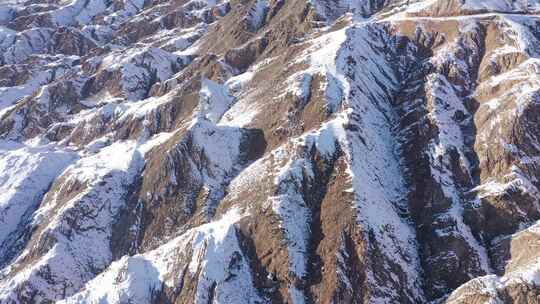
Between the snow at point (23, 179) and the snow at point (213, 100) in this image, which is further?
the snow at point (213, 100)

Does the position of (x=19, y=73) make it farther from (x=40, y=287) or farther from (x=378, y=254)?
(x=378, y=254)

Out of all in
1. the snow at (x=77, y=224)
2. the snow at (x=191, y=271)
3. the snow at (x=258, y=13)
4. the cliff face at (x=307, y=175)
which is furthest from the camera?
the snow at (x=258, y=13)

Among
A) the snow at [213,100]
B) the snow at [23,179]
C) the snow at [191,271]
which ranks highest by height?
the snow at [213,100]

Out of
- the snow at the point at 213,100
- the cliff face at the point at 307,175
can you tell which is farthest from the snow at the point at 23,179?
the snow at the point at 213,100

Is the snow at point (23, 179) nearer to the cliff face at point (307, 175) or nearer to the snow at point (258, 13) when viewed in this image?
the cliff face at point (307, 175)

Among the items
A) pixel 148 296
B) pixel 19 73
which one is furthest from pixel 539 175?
pixel 19 73

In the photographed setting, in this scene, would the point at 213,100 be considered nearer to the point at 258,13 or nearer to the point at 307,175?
the point at 307,175

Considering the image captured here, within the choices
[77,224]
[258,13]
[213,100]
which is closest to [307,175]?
[213,100]

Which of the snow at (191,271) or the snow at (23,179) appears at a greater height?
the snow at (23,179)

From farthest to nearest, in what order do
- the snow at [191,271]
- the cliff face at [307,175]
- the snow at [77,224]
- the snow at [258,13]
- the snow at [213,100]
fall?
the snow at [258,13], the snow at [213,100], the snow at [77,224], the snow at [191,271], the cliff face at [307,175]
